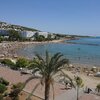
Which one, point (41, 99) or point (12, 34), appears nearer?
point (41, 99)

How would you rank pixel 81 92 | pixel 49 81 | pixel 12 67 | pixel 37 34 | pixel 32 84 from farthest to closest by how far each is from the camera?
pixel 37 34, pixel 12 67, pixel 32 84, pixel 81 92, pixel 49 81

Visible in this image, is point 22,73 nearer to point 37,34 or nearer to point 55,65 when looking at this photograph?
point 55,65

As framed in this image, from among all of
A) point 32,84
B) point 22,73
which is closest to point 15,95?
point 32,84

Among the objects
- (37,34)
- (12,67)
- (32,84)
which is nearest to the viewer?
(32,84)

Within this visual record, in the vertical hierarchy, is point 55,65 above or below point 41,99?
above

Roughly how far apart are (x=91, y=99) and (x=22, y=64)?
1772 centimetres

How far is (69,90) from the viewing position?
23781 mm

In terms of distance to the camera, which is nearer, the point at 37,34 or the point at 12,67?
the point at 12,67

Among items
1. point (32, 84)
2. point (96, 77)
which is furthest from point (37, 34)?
point (32, 84)

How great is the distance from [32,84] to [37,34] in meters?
130

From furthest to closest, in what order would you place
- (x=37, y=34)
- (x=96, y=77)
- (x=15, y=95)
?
(x=37, y=34)
(x=96, y=77)
(x=15, y=95)

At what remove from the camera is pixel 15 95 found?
68.8ft

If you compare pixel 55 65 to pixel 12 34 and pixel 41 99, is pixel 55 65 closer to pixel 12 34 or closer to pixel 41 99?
pixel 41 99

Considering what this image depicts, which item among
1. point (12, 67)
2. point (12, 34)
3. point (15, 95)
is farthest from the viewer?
point (12, 34)
